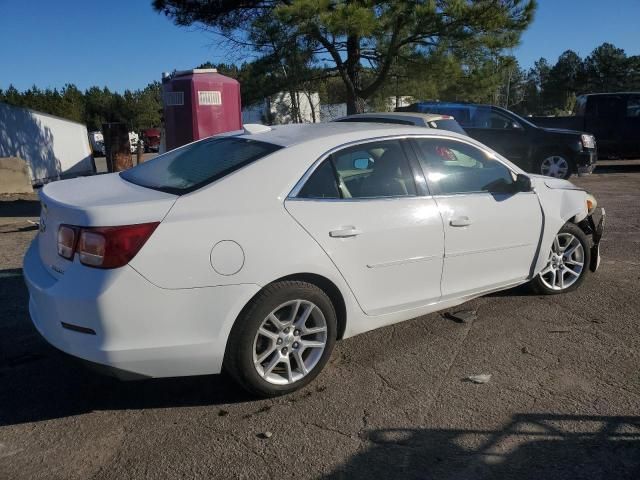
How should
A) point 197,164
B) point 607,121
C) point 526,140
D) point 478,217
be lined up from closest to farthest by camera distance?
point 197,164 → point 478,217 → point 526,140 → point 607,121

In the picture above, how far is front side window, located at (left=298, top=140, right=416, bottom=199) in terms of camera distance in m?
3.47

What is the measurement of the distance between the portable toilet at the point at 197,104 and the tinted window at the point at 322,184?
21.3 feet

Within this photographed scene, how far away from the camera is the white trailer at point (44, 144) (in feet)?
54.2

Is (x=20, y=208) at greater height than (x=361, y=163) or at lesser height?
lesser

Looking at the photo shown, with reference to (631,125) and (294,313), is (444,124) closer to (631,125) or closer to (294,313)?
(294,313)

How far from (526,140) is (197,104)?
7507 millimetres

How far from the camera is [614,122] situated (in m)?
16.1

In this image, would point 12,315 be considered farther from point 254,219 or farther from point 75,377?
point 254,219

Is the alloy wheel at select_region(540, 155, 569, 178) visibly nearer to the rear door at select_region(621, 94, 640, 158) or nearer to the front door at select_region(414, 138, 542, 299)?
the rear door at select_region(621, 94, 640, 158)

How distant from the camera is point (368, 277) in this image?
351 centimetres

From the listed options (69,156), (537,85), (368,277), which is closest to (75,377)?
(368,277)

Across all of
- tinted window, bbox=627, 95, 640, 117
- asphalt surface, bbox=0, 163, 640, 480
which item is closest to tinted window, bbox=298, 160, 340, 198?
asphalt surface, bbox=0, 163, 640, 480

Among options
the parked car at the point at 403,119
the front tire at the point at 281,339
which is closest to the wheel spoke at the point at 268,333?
the front tire at the point at 281,339

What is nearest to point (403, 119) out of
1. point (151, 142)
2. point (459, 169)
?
point (459, 169)
